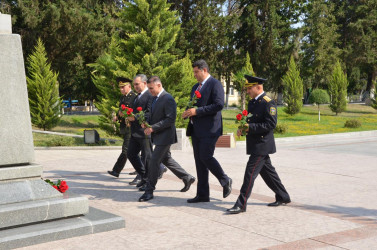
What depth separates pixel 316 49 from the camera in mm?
46531

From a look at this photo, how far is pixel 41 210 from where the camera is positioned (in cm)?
524

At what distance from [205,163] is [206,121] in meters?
0.60

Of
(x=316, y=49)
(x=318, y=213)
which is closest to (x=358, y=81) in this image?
(x=316, y=49)

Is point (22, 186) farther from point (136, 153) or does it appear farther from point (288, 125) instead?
point (288, 125)

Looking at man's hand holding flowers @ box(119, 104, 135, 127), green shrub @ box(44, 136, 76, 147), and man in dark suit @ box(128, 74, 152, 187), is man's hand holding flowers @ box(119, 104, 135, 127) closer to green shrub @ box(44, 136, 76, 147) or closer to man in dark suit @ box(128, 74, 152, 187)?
man in dark suit @ box(128, 74, 152, 187)

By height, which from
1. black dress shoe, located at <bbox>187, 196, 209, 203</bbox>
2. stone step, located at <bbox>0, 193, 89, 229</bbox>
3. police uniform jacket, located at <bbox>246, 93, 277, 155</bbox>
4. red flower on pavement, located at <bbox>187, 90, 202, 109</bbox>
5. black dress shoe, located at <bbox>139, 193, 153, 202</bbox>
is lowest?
black dress shoe, located at <bbox>187, 196, 209, 203</bbox>

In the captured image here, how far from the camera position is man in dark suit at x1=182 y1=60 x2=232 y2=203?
654 centimetres

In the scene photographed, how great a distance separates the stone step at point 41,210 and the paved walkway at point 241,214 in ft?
1.40

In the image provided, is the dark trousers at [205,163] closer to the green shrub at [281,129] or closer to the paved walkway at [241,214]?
the paved walkway at [241,214]

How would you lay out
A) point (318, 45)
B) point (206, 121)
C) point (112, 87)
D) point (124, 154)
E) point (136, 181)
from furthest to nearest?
point (318, 45) → point (112, 87) → point (124, 154) → point (136, 181) → point (206, 121)

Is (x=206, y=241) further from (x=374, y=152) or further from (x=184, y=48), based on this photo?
(x=184, y=48)

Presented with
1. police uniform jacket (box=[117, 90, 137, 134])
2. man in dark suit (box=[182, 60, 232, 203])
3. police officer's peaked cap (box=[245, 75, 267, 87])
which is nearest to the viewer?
police officer's peaked cap (box=[245, 75, 267, 87])

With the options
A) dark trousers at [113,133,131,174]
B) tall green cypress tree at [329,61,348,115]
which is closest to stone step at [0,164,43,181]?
dark trousers at [113,133,131,174]

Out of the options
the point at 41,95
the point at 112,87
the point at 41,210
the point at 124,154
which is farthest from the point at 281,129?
the point at 41,210
